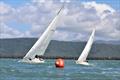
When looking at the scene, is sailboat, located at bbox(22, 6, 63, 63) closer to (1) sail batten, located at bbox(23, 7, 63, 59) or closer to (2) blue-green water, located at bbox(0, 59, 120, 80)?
(1) sail batten, located at bbox(23, 7, 63, 59)

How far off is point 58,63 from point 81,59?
60.0 feet

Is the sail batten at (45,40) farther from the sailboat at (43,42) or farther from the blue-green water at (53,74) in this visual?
the blue-green water at (53,74)

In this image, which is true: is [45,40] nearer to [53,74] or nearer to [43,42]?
[43,42]

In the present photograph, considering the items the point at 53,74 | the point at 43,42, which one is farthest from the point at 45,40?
the point at 53,74

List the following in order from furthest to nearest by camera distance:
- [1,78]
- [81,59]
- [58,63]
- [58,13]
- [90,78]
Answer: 1. [81,59]
2. [58,63]
3. [58,13]
4. [90,78]
5. [1,78]

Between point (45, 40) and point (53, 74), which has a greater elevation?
point (45, 40)

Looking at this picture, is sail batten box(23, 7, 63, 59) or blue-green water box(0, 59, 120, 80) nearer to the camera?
blue-green water box(0, 59, 120, 80)

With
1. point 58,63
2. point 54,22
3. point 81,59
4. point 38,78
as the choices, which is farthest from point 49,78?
point 81,59

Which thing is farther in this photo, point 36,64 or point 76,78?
point 36,64

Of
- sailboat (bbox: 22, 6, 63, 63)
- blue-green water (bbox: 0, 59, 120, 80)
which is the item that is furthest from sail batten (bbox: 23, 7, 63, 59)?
blue-green water (bbox: 0, 59, 120, 80)

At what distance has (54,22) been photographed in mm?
110938

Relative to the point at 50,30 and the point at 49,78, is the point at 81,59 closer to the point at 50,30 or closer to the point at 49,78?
the point at 50,30

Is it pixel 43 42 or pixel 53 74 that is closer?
pixel 53 74

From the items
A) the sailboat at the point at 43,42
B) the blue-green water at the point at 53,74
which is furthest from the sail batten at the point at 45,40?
the blue-green water at the point at 53,74
